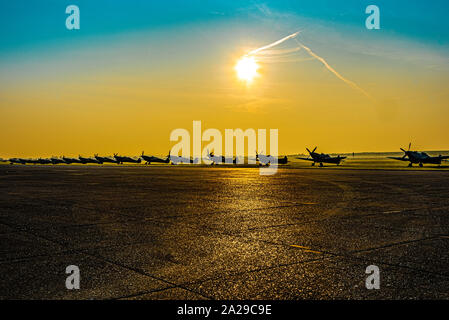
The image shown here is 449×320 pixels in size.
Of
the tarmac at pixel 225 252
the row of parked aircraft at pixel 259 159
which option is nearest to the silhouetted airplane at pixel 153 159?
the row of parked aircraft at pixel 259 159

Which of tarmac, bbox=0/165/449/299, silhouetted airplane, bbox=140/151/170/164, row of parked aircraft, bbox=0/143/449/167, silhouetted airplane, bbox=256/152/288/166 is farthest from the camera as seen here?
silhouetted airplane, bbox=140/151/170/164

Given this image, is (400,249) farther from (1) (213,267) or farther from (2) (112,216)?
(2) (112,216)

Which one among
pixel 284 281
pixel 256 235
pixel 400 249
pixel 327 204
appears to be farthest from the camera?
pixel 327 204

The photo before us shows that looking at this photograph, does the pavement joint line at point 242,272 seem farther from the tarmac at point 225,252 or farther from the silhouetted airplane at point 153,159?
the silhouetted airplane at point 153,159

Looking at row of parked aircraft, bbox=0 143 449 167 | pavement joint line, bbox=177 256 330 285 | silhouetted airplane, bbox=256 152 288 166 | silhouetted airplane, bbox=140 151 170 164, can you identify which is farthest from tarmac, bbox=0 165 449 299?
silhouetted airplane, bbox=140 151 170 164

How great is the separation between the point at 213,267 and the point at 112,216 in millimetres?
6279

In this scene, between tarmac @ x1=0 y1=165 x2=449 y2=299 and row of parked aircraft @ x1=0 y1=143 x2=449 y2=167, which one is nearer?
tarmac @ x1=0 y1=165 x2=449 y2=299

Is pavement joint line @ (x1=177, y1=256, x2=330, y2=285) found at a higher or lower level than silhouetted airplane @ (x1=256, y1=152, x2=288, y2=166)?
lower

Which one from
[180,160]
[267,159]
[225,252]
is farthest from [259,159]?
[225,252]

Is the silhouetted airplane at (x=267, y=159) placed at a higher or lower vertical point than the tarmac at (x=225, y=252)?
higher

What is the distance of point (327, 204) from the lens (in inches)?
562

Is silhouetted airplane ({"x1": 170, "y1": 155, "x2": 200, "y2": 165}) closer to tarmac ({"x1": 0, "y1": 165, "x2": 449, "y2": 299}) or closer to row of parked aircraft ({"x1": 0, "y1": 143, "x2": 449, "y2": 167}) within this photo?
row of parked aircraft ({"x1": 0, "y1": 143, "x2": 449, "y2": 167})

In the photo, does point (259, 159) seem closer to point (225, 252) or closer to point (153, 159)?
point (153, 159)
